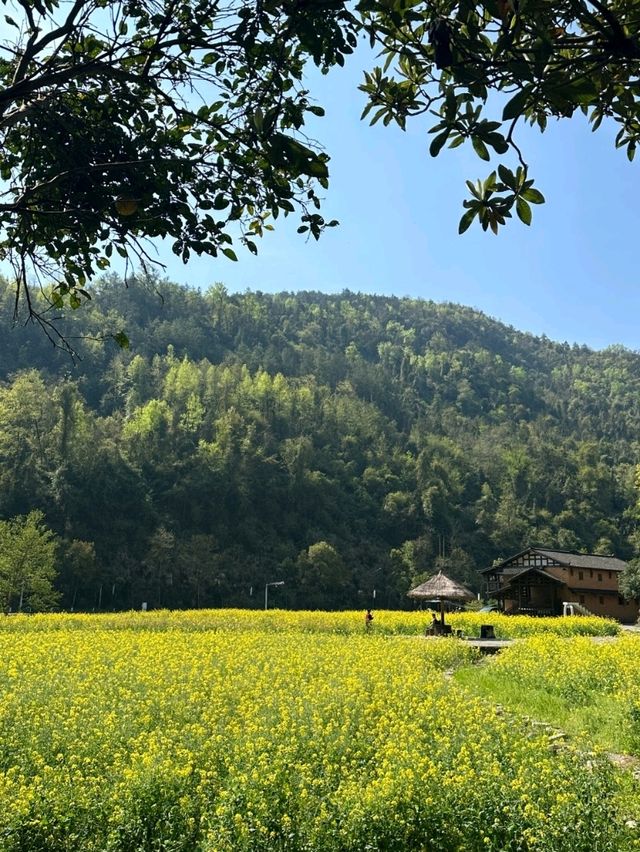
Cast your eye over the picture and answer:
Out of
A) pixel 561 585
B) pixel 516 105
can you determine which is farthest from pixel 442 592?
pixel 516 105

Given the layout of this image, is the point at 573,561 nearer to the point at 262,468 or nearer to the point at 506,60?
the point at 262,468

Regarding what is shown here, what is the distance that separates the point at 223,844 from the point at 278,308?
170 meters

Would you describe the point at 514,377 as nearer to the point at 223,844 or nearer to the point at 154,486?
the point at 154,486

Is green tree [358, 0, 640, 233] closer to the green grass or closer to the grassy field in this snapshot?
the grassy field

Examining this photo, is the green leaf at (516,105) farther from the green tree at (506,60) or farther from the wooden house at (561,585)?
the wooden house at (561,585)

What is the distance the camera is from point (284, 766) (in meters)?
6.07

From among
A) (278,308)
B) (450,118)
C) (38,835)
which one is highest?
(278,308)

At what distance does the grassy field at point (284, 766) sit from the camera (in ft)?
15.5

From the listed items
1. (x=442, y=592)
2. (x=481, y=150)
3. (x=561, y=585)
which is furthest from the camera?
(x=561, y=585)

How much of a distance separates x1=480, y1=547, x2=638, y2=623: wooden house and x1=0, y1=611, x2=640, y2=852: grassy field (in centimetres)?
3843

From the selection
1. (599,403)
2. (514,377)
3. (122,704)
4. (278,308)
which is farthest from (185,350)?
(122,704)

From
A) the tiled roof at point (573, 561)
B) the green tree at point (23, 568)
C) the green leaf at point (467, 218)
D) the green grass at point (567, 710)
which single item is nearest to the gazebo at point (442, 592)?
the green grass at point (567, 710)

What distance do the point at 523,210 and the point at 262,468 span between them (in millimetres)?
78679

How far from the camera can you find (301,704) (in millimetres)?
8625
